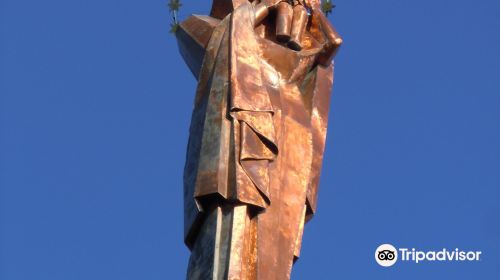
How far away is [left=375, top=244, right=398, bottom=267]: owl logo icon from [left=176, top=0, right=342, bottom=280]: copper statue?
2.37 m

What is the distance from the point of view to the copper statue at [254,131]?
21266 millimetres

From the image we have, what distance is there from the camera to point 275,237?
21.6 m

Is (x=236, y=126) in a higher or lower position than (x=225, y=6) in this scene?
lower

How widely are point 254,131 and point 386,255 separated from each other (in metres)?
Result: 3.95

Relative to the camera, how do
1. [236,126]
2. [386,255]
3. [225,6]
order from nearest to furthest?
[236,126] < [225,6] < [386,255]

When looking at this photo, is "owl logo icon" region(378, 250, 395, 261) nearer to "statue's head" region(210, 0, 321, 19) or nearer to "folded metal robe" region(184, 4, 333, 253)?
"folded metal robe" region(184, 4, 333, 253)

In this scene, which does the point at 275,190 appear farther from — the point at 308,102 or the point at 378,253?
the point at 378,253

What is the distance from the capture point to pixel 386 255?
24953mm

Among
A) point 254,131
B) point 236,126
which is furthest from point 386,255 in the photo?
point 236,126

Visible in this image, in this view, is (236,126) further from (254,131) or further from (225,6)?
(225,6)

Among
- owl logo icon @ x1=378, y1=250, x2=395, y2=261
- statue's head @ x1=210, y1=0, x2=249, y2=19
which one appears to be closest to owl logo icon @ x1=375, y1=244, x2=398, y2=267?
owl logo icon @ x1=378, y1=250, x2=395, y2=261

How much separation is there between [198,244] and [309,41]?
11.7ft

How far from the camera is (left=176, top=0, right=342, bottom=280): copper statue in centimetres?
2127

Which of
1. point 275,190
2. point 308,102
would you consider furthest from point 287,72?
point 275,190
